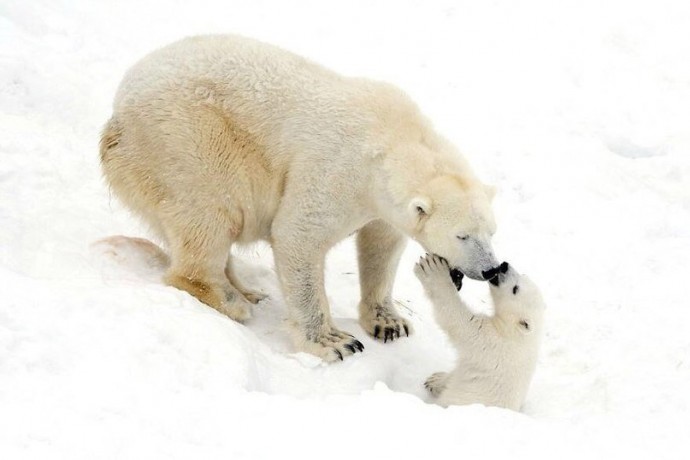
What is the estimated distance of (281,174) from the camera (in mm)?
5043

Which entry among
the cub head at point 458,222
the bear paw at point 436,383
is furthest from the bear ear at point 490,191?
the bear paw at point 436,383

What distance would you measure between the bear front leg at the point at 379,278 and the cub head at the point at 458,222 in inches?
30.9

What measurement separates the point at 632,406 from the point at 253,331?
2341mm

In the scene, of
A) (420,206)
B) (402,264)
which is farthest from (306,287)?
(402,264)

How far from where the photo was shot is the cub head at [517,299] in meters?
4.79

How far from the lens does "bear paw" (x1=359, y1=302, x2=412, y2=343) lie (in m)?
5.50

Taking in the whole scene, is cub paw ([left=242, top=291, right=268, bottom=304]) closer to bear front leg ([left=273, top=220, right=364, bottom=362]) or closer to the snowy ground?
the snowy ground

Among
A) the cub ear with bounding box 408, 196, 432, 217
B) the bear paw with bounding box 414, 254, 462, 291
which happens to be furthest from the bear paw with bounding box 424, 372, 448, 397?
the cub ear with bounding box 408, 196, 432, 217

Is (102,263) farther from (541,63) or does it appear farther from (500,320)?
(541,63)

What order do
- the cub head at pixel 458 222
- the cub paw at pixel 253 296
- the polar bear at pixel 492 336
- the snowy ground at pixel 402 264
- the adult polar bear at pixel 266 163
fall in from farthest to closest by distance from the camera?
the cub paw at pixel 253 296, the adult polar bear at pixel 266 163, the polar bear at pixel 492 336, the cub head at pixel 458 222, the snowy ground at pixel 402 264

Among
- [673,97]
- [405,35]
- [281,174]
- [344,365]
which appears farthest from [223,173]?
[673,97]

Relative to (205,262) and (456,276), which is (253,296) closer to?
(205,262)

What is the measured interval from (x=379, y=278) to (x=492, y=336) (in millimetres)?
1004

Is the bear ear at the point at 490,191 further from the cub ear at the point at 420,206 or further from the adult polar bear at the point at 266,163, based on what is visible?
the cub ear at the point at 420,206
